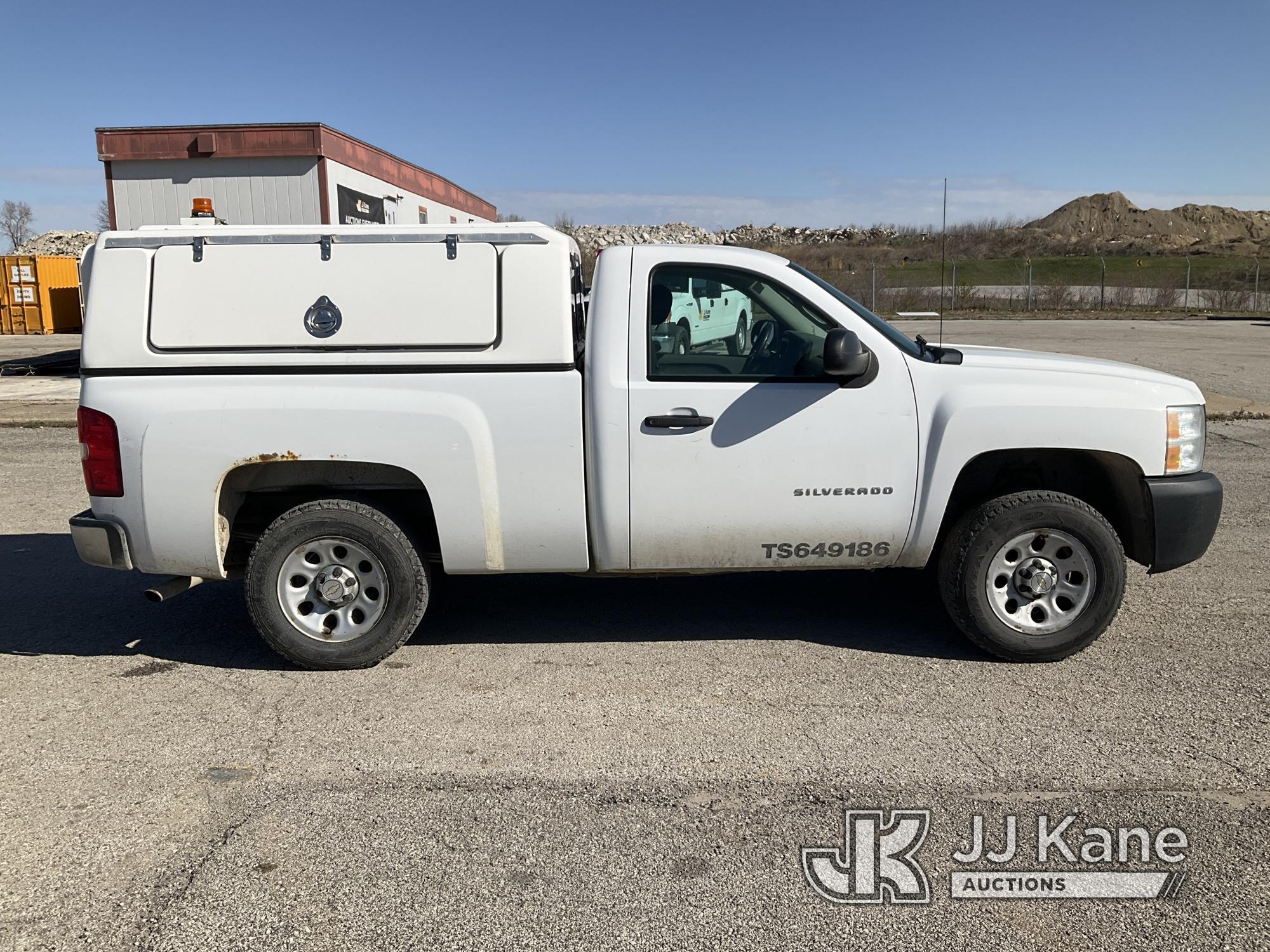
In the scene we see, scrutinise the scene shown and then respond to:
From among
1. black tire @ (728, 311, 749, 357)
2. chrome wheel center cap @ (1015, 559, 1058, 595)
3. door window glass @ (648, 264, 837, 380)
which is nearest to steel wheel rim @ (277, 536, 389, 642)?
door window glass @ (648, 264, 837, 380)

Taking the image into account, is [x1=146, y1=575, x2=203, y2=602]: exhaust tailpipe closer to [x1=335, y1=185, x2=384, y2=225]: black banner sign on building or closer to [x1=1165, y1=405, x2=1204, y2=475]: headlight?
[x1=1165, y1=405, x2=1204, y2=475]: headlight

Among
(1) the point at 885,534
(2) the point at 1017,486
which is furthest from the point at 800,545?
(2) the point at 1017,486

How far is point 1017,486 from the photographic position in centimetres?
532

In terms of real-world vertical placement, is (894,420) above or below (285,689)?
above

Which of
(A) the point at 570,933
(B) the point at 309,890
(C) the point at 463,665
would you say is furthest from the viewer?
(C) the point at 463,665

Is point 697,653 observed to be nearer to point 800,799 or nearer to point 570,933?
point 800,799

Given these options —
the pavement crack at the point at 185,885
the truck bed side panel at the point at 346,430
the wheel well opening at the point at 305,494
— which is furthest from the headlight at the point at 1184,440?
the pavement crack at the point at 185,885

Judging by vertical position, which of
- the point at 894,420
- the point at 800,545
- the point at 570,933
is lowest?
the point at 570,933

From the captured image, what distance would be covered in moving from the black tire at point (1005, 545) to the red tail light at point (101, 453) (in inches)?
158

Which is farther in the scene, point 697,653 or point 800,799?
point 697,653

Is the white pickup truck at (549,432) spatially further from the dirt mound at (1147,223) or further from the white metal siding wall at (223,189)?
the dirt mound at (1147,223)

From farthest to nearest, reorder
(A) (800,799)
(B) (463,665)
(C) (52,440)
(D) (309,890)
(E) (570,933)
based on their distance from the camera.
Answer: (C) (52,440) → (B) (463,665) → (A) (800,799) → (D) (309,890) → (E) (570,933)

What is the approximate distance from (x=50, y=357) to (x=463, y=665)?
20.0m

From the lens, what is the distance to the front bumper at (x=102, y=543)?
4.90 metres
